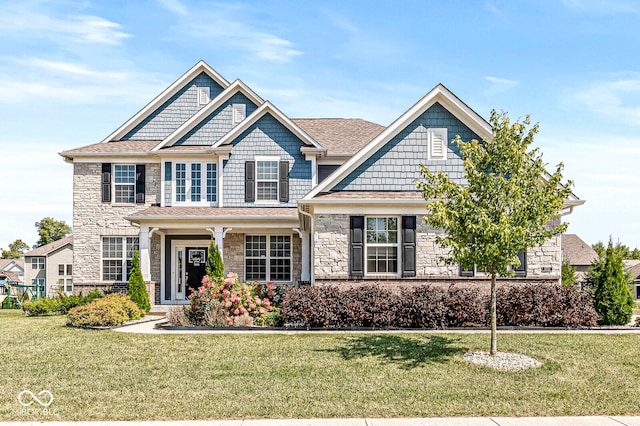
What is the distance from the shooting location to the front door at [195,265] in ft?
69.5

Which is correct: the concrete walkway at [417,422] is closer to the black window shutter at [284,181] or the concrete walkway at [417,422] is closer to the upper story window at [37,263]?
the black window shutter at [284,181]

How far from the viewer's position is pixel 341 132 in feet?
75.3

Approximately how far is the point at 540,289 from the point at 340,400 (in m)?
8.26

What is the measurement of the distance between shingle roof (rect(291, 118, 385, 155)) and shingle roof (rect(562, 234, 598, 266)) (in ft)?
76.8

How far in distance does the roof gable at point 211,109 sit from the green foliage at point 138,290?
516 cm

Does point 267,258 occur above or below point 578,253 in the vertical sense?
above

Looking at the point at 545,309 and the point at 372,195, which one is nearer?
the point at 545,309

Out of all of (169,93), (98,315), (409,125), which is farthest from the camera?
(169,93)

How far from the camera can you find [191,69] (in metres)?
22.2

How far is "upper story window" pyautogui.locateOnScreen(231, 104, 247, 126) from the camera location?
2136 cm

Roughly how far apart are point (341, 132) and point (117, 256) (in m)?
10.5

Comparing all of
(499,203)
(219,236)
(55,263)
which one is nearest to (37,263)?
(55,263)

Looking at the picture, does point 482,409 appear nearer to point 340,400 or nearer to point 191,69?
point 340,400

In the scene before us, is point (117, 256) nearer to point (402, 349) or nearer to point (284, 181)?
point (284, 181)
